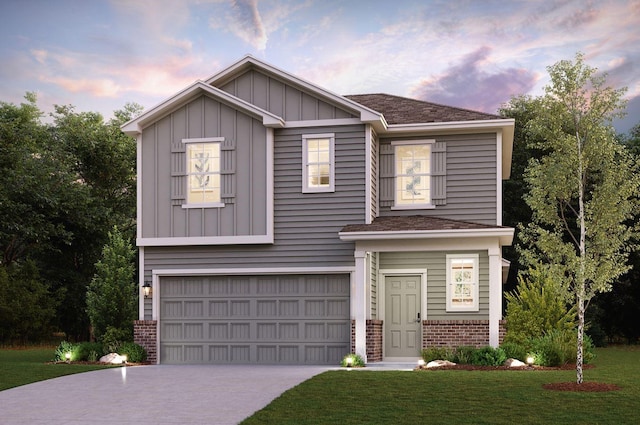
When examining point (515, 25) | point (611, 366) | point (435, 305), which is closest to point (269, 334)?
point (435, 305)

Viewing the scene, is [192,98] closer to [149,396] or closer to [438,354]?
[438,354]

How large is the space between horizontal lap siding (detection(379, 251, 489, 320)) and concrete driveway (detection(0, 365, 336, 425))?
167 inches

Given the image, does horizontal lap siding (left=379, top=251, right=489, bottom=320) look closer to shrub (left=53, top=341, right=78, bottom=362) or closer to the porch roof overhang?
the porch roof overhang

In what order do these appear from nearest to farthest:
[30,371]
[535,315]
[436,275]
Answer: [30,371], [535,315], [436,275]

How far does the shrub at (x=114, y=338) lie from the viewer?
2147 cm

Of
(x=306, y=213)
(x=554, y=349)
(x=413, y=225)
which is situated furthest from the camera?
(x=306, y=213)

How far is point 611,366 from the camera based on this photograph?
2008 centimetres

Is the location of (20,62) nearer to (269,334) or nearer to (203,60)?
(203,60)

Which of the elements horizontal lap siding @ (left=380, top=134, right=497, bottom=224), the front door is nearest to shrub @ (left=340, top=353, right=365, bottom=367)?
the front door

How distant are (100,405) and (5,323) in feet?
73.2

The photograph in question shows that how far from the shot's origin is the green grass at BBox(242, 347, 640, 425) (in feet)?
37.2

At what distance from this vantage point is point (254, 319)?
70.0 feet

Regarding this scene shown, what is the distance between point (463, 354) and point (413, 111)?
7.31 metres

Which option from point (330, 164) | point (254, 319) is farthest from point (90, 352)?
Result: point (330, 164)
